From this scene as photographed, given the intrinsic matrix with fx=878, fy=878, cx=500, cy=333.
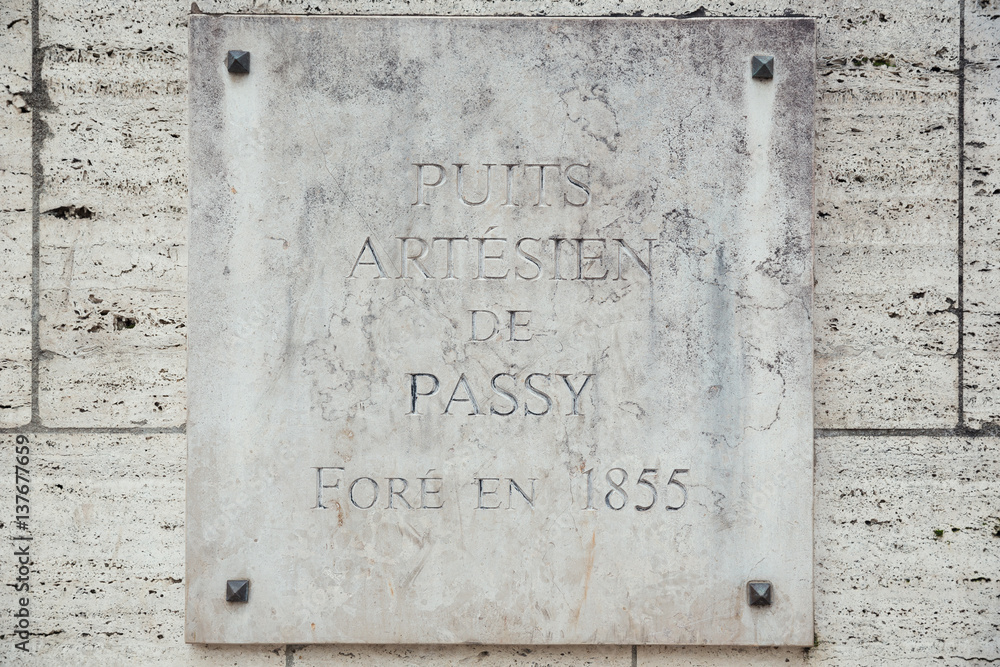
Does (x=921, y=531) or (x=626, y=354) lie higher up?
(x=626, y=354)

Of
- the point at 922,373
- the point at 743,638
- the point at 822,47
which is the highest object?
the point at 822,47

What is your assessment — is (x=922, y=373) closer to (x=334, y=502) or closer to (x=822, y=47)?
(x=822, y=47)

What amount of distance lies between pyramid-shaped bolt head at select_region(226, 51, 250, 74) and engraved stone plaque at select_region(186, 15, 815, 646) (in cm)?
5

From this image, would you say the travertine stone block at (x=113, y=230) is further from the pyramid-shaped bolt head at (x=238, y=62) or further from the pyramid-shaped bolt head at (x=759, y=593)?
the pyramid-shaped bolt head at (x=759, y=593)

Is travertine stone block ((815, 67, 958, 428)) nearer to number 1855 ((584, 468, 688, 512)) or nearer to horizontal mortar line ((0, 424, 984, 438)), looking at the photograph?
horizontal mortar line ((0, 424, 984, 438))

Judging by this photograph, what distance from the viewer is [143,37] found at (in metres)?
2.79

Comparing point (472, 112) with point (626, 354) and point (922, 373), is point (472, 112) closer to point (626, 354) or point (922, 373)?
point (626, 354)

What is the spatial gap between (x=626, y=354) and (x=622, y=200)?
475mm

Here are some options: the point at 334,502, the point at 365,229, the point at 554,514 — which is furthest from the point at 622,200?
the point at 334,502

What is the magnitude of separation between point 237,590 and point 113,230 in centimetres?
120

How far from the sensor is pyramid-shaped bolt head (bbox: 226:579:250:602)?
2.67m

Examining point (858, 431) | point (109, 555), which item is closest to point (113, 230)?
point (109, 555)

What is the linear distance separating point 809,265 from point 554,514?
110 centimetres

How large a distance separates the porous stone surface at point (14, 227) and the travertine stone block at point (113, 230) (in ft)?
0.18
